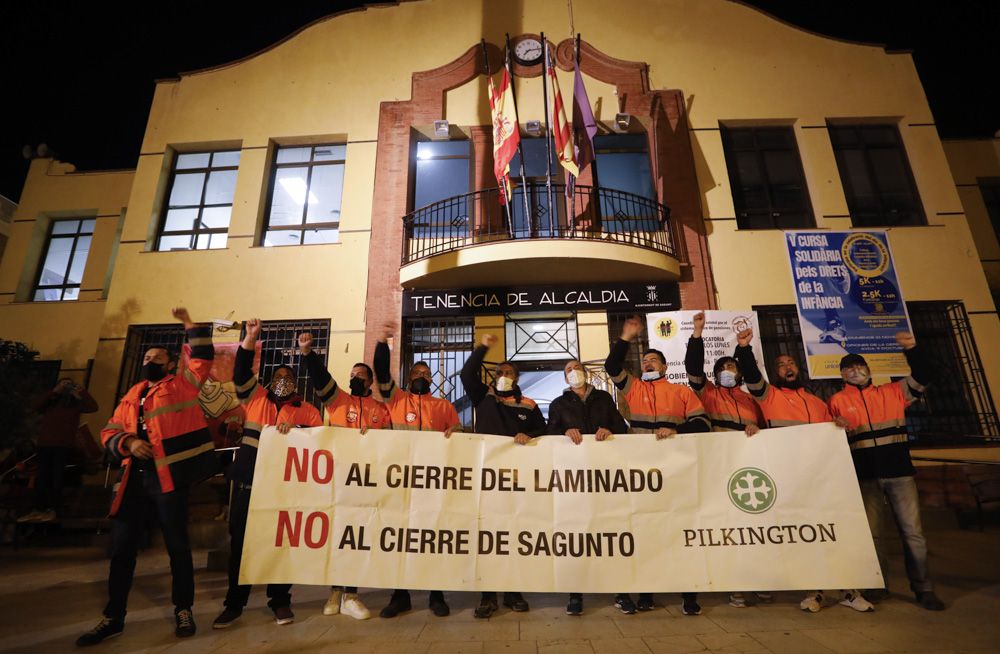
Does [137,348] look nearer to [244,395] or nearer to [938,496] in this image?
[244,395]

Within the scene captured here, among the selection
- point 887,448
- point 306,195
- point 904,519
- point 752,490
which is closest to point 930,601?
point 904,519

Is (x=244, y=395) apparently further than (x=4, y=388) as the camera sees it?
No

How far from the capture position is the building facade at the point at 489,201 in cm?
Answer: 890

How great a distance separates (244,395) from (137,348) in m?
7.17

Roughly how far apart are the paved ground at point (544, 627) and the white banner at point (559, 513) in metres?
0.26

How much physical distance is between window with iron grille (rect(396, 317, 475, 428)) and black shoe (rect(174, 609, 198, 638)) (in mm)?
5321

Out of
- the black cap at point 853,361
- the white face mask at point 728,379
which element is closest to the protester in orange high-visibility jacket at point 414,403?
the white face mask at point 728,379

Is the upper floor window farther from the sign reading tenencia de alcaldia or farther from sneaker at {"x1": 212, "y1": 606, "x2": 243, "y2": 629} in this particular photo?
sneaker at {"x1": 212, "y1": 606, "x2": 243, "y2": 629}

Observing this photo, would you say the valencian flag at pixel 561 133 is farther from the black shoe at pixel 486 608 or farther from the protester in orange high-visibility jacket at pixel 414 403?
the black shoe at pixel 486 608

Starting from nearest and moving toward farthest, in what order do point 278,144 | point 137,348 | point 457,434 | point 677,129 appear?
1. point 457,434
2. point 137,348
3. point 677,129
4. point 278,144

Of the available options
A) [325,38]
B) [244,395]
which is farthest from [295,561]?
[325,38]

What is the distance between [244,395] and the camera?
409 cm

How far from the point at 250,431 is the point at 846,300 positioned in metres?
9.87

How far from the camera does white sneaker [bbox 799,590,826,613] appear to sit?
3.66 m
